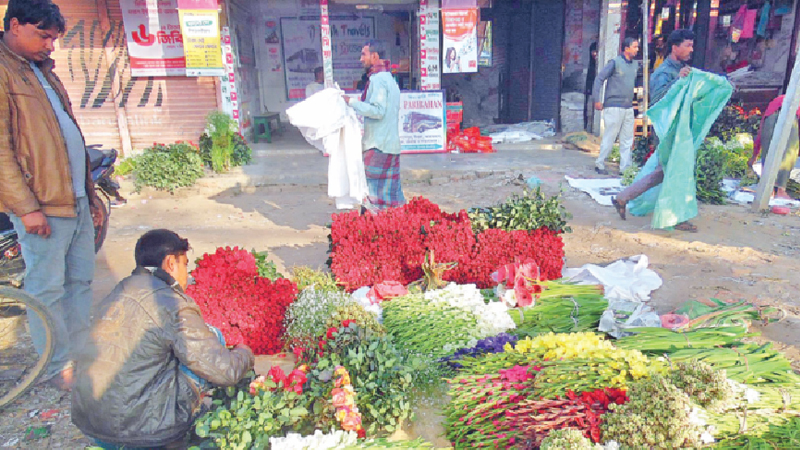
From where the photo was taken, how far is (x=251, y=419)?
2318 millimetres

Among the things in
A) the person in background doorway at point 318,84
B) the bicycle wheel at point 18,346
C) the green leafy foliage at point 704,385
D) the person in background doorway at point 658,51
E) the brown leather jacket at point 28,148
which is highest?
the person in background doorway at point 658,51

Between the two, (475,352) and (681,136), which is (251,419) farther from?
(681,136)

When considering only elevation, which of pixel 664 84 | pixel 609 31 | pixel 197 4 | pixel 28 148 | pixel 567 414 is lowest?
pixel 567 414

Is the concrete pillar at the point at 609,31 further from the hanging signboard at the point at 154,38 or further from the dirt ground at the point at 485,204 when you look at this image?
the hanging signboard at the point at 154,38

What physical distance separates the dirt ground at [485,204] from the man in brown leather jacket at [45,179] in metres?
0.55

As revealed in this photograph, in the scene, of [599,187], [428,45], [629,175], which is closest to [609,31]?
[428,45]

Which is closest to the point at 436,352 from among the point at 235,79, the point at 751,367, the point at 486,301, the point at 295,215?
the point at 486,301

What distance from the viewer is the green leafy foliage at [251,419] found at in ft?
7.36

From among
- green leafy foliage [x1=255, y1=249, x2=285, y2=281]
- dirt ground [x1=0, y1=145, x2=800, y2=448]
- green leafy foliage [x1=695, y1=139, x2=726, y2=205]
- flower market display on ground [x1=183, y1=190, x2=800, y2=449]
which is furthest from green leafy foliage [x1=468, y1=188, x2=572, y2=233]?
green leafy foliage [x1=695, y1=139, x2=726, y2=205]

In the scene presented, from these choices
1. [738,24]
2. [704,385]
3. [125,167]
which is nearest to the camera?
[704,385]

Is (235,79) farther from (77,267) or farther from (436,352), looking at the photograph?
(436,352)

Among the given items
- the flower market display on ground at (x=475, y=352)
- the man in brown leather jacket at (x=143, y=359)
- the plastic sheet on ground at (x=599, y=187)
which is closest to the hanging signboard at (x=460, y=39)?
the plastic sheet on ground at (x=599, y=187)

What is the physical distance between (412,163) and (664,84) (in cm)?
444

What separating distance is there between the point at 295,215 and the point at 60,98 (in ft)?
13.8
